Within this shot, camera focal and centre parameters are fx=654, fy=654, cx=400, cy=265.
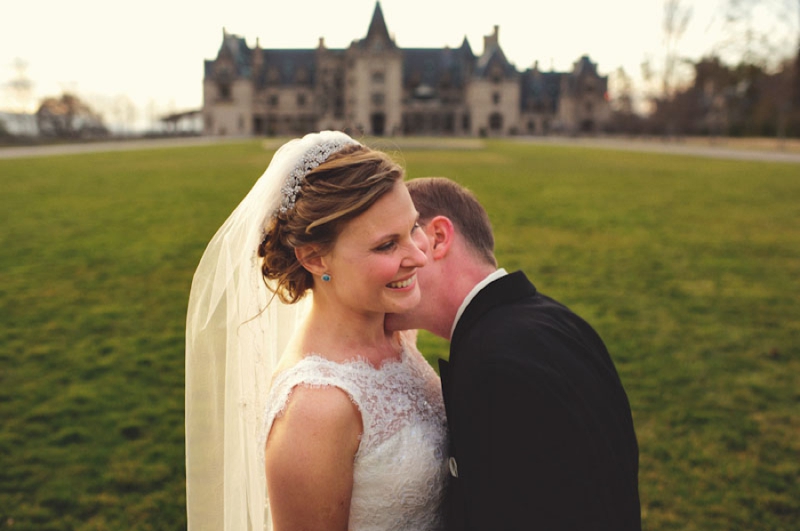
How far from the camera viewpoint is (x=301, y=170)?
254cm

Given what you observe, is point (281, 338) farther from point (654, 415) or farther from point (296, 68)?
point (296, 68)

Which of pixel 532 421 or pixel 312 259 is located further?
pixel 312 259

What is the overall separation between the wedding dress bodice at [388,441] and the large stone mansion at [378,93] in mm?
85508

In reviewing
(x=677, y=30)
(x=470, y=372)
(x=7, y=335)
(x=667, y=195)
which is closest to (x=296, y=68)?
(x=677, y=30)

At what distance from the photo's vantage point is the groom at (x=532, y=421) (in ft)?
6.89

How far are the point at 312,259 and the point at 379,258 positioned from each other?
0.91 ft

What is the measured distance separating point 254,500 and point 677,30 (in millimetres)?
78649

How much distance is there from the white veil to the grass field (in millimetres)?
1754

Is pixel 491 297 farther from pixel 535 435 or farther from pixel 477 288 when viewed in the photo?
pixel 535 435

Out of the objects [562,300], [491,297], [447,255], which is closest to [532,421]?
[491,297]

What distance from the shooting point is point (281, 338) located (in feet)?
11.3

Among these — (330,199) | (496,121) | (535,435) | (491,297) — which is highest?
(496,121)

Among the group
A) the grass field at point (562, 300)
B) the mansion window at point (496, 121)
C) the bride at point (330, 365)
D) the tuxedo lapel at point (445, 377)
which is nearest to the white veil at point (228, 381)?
the bride at point (330, 365)

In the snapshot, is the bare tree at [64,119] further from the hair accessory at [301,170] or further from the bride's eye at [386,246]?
the bride's eye at [386,246]
